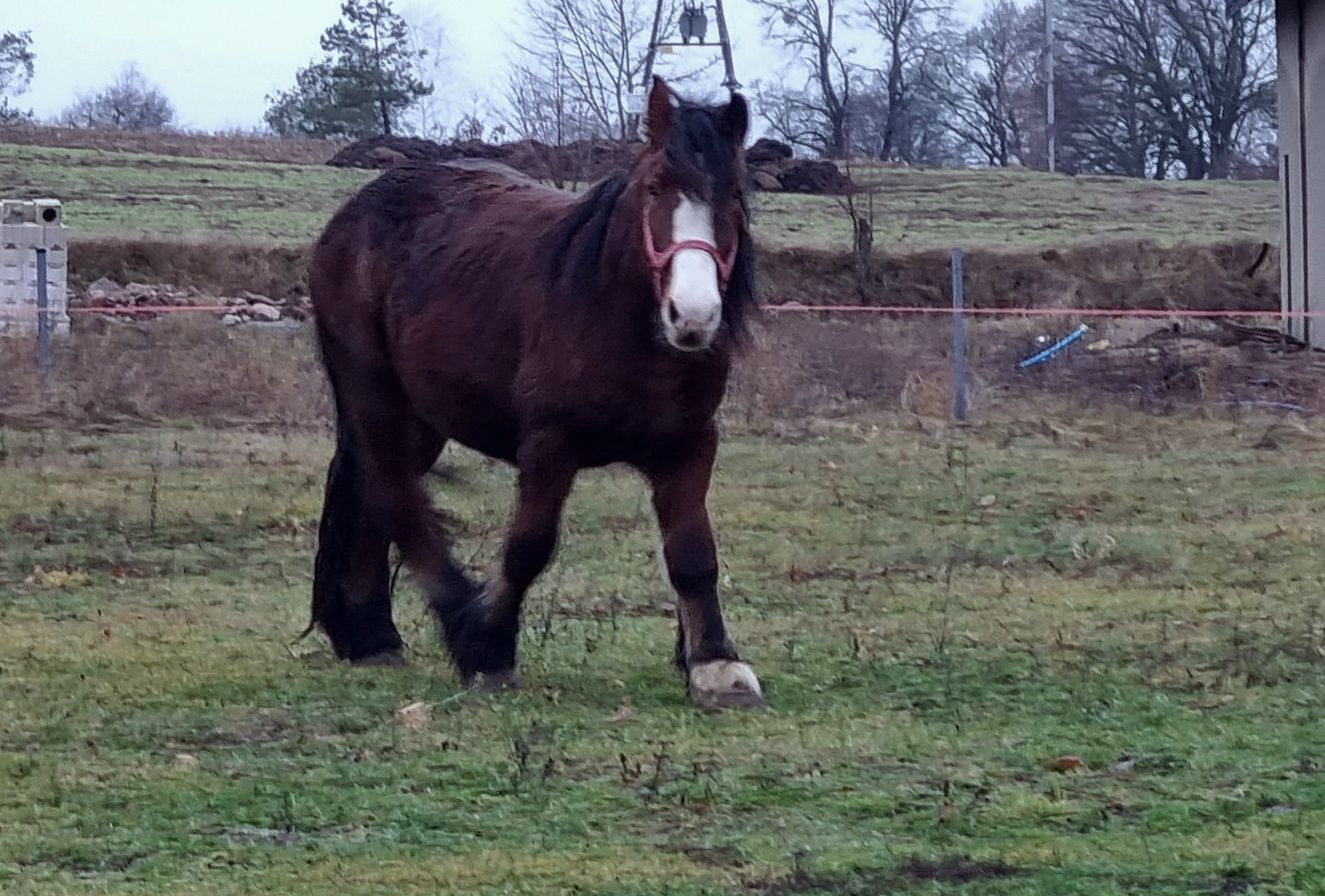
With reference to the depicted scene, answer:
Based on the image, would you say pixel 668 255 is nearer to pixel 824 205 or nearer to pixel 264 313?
pixel 264 313

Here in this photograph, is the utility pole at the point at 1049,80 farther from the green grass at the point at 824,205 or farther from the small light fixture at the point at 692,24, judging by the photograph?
the small light fixture at the point at 692,24

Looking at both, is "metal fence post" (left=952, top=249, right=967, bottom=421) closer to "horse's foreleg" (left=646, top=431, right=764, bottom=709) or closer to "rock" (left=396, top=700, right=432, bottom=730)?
"horse's foreleg" (left=646, top=431, right=764, bottom=709)

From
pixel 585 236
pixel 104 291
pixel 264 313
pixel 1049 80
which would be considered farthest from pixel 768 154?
pixel 585 236

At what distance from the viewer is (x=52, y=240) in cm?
→ 2088

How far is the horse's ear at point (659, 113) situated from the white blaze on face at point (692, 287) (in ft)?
1.04

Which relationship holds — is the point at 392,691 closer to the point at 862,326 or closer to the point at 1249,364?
the point at 1249,364

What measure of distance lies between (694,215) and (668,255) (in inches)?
5.7

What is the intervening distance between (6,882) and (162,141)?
149 feet

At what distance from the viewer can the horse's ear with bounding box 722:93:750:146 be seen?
618cm

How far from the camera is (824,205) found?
37969mm

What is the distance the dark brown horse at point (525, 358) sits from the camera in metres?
6.15

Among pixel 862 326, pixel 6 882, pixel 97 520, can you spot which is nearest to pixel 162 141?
pixel 862 326

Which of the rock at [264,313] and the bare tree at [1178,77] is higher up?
the bare tree at [1178,77]

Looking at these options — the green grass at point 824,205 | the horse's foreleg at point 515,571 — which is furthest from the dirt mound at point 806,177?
the horse's foreleg at point 515,571
